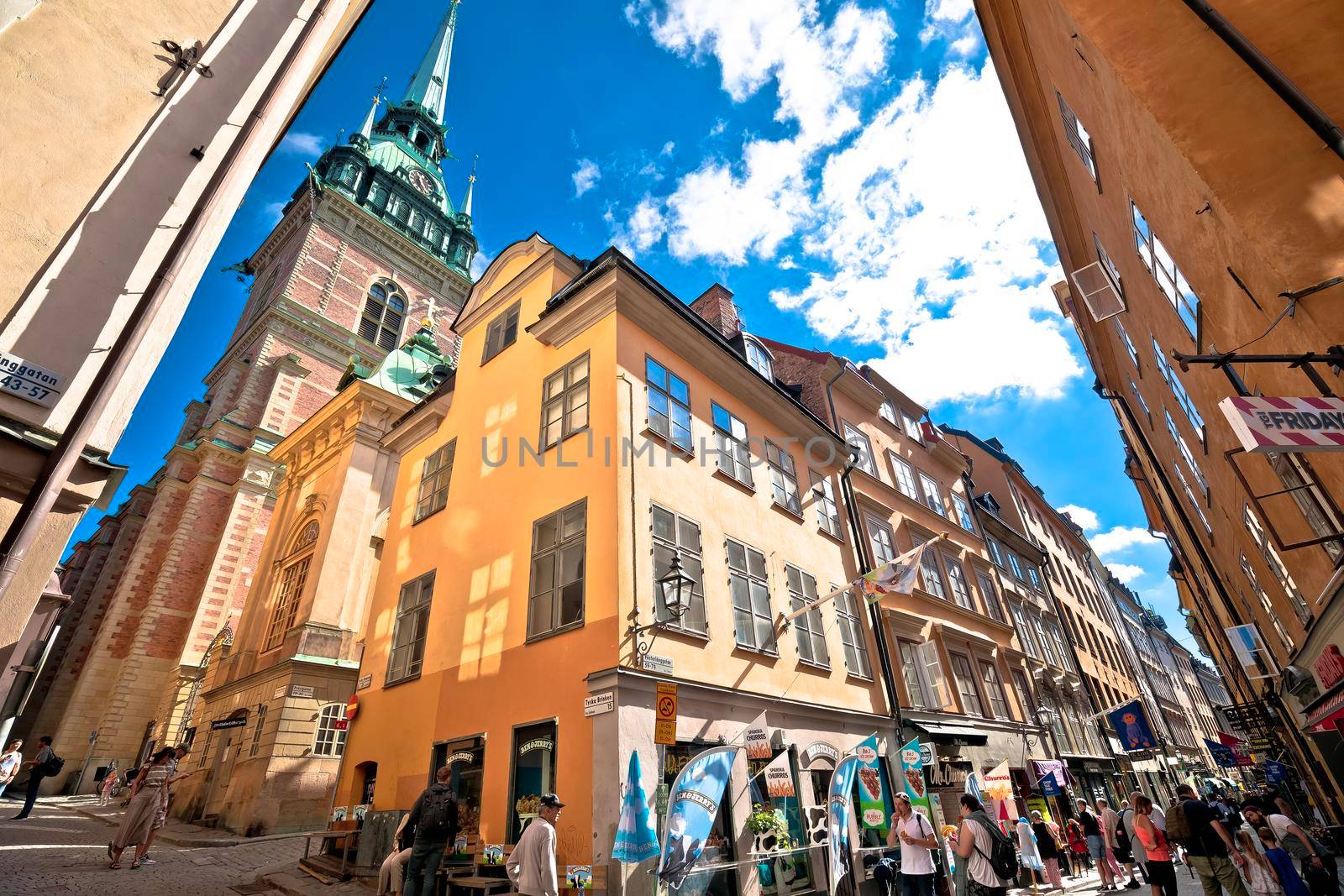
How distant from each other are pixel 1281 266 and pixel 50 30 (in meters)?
12.6

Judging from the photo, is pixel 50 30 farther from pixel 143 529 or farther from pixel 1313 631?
pixel 143 529

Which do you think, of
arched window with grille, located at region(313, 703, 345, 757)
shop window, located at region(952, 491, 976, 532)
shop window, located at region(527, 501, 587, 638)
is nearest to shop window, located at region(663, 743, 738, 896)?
shop window, located at region(527, 501, 587, 638)

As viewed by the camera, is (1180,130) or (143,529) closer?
(1180,130)

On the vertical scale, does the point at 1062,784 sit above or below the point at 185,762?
below

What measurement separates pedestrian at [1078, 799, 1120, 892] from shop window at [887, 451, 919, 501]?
31.9 feet

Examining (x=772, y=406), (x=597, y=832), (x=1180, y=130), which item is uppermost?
(x=772, y=406)

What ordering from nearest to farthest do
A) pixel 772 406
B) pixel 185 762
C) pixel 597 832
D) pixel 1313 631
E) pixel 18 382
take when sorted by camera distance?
pixel 18 382 < pixel 597 832 < pixel 1313 631 < pixel 772 406 < pixel 185 762

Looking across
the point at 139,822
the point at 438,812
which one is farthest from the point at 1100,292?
the point at 139,822

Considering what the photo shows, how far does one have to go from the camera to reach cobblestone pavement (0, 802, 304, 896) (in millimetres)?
8172

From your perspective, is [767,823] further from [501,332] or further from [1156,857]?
[501,332]

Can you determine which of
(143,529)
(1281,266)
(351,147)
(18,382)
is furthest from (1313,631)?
(351,147)

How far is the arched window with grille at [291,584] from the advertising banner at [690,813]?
16.5 metres

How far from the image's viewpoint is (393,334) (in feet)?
134

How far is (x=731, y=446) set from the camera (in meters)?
13.7
